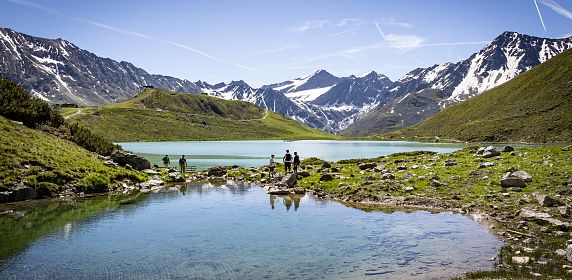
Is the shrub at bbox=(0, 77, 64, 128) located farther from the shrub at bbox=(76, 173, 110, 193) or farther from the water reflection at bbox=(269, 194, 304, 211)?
the water reflection at bbox=(269, 194, 304, 211)

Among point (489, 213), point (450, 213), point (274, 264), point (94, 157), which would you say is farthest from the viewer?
point (94, 157)

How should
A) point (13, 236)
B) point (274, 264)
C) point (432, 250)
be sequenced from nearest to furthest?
point (274, 264), point (432, 250), point (13, 236)

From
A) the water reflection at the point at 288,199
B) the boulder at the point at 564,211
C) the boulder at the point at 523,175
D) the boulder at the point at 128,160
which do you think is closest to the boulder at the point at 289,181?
the water reflection at the point at 288,199

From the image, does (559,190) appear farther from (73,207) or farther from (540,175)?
(73,207)

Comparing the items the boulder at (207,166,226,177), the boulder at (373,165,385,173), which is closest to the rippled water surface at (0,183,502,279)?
the boulder at (373,165,385,173)

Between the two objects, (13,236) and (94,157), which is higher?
(94,157)

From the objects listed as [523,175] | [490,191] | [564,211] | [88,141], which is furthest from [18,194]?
[523,175]

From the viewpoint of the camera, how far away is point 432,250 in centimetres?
2008

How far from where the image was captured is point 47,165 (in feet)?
127

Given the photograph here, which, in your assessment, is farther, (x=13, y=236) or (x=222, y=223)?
(x=222, y=223)

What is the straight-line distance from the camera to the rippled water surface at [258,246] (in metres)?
17.3

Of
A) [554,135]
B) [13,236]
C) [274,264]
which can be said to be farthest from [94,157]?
[554,135]

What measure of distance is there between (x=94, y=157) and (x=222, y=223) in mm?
27684

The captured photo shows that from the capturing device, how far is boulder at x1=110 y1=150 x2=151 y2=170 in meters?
52.0
